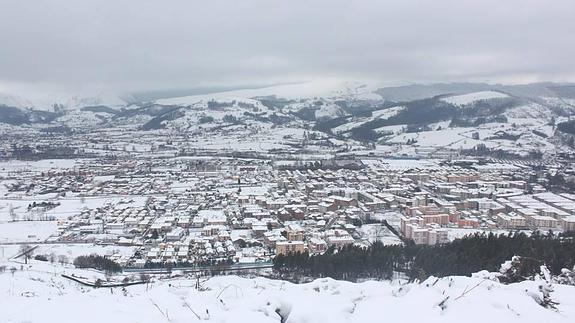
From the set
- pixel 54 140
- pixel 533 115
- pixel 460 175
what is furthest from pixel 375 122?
pixel 54 140

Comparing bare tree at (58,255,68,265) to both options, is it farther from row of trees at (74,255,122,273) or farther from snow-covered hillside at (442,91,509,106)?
snow-covered hillside at (442,91,509,106)

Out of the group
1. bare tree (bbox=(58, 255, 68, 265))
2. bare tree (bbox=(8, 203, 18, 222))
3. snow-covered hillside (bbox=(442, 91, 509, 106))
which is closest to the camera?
bare tree (bbox=(58, 255, 68, 265))

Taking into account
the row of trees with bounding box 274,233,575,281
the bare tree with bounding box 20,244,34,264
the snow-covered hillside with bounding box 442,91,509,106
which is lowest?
the bare tree with bounding box 20,244,34,264

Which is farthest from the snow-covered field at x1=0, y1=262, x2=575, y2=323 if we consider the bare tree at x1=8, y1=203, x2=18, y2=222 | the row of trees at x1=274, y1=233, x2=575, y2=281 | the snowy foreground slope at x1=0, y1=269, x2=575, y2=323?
the bare tree at x1=8, y1=203, x2=18, y2=222

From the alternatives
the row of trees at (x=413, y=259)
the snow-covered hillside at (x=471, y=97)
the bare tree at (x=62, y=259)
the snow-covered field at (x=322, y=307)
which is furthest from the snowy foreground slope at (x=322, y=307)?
the snow-covered hillside at (x=471, y=97)

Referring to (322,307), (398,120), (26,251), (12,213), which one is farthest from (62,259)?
(398,120)

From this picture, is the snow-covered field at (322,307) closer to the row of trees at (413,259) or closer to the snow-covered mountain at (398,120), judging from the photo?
the row of trees at (413,259)

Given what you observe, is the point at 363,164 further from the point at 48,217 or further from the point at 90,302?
the point at 90,302

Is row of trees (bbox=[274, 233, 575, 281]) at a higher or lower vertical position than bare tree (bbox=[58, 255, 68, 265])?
higher
